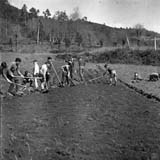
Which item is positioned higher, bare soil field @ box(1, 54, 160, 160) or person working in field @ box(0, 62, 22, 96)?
person working in field @ box(0, 62, 22, 96)

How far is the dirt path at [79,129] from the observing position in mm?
7426

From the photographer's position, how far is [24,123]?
9.73 metres

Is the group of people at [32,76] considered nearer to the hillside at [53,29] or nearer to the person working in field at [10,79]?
the person working in field at [10,79]

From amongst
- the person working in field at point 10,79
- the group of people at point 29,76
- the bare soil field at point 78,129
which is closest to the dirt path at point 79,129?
the bare soil field at point 78,129

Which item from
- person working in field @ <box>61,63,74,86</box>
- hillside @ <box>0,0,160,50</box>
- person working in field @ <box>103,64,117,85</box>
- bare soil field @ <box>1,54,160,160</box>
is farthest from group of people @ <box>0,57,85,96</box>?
hillside @ <box>0,0,160,50</box>

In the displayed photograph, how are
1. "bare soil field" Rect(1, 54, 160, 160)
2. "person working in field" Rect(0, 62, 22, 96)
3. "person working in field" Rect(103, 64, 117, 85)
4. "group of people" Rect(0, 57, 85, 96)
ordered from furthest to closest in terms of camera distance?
"person working in field" Rect(103, 64, 117, 85), "group of people" Rect(0, 57, 85, 96), "person working in field" Rect(0, 62, 22, 96), "bare soil field" Rect(1, 54, 160, 160)

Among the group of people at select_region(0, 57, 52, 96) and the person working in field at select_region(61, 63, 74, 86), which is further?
the person working in field at select_region(61, 63, 74, 86)

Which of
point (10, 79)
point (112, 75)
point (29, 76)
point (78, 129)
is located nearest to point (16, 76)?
point (10, 79)

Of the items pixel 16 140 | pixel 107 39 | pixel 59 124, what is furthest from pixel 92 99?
pixel 107 39

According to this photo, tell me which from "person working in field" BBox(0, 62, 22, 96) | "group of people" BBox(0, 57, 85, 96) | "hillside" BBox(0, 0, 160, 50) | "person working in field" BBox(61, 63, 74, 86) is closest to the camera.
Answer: "person working in field" BBox(0, 62, 22, 96)

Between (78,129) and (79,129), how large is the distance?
0.03 meters

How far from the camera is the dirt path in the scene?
743 centimetres

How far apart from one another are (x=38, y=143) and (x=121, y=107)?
19.2 feet

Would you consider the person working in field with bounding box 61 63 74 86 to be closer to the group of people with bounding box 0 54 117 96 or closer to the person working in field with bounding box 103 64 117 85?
the group of people with bounding box 0 54 117 96
